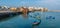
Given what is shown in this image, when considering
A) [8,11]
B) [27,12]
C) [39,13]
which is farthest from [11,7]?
[39,13]

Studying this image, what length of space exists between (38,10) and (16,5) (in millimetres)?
290

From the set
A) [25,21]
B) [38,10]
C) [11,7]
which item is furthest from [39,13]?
[11,7]

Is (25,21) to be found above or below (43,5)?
below

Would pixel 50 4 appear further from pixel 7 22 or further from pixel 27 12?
pixel 7 22

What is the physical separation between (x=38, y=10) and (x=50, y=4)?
17 centimetres

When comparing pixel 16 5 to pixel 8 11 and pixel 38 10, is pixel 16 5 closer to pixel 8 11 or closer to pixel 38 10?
pixel 8 11

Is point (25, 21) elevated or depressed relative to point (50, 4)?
depressed

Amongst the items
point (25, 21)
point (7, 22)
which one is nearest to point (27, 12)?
point (25, 21)

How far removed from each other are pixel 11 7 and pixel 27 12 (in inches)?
8.5

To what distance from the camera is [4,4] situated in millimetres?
2418

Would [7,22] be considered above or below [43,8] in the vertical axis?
below

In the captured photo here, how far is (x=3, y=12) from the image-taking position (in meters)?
2.42

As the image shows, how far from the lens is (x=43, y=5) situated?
7.89 ft

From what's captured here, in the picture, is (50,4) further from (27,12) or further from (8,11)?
(8,11)
